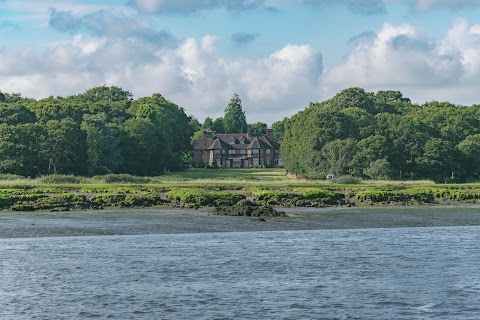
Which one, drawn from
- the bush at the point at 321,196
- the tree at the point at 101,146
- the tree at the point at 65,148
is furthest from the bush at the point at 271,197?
the tree at the point at 101,146

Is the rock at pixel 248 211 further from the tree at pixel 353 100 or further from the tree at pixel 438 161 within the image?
the tree at pixel 353 100

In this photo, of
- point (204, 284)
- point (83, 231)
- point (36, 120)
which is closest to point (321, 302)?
point (204, 284)

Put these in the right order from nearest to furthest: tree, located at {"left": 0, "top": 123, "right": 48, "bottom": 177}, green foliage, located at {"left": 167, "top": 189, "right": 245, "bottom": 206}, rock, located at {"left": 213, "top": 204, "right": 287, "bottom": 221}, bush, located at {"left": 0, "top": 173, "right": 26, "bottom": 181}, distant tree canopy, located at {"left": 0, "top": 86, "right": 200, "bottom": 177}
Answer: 1. rock, located at {"left": 213, "top": 204, "right": 287, "bottom": 221}
2. green foliage, located at {"left": 167, "top": 189, "right": 245, "bottom": 206}
3. bush, located at {"left": 0, "top": 173, "right": 26, "bottom": 181}
4. tree, located at {"left": 0, "top": 123, "right": 48, "bottom": 177}
5. distant tree canopy, located at {"left": 0, "top": 86, "right": 200, "bottom": 177}

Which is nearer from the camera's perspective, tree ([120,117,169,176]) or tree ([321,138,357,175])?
tree ([321,138,357,175])

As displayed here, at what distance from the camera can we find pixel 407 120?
134 meters

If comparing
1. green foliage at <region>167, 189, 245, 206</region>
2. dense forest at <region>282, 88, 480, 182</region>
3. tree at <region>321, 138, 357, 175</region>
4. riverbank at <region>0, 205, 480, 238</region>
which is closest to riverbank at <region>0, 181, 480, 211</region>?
green foliage at <region>167, 189, 245, 206</region>

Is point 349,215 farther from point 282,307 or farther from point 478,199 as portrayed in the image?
point 282,307

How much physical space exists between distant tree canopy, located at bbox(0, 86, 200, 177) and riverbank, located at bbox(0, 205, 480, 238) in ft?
165

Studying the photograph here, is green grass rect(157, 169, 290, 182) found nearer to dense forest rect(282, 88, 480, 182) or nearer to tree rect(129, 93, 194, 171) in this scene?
dense forest rect(282, 88, 480, 182)

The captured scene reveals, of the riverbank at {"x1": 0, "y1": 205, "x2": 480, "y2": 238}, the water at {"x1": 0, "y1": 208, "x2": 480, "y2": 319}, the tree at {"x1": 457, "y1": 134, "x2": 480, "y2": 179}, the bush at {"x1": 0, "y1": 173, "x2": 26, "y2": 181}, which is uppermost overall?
the tree at {"x1": 457, "y1": 134, "x2": 480, "y2": 179}

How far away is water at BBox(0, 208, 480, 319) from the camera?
26.2m

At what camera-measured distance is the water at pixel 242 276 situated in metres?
26.2

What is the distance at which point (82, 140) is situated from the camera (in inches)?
4732

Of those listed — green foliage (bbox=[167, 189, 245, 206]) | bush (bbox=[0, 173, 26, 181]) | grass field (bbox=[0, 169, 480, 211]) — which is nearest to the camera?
grass field (bbox=[0, 169, 480, 211])
